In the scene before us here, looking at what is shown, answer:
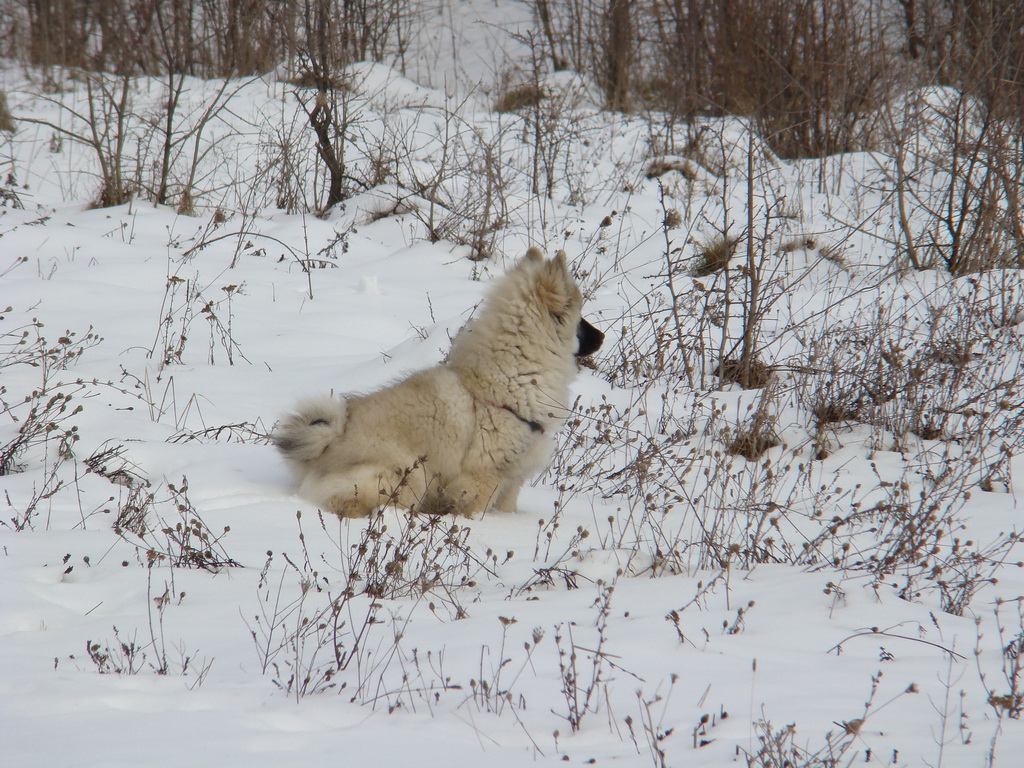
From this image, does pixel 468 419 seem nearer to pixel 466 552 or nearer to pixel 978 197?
pixel 466 552

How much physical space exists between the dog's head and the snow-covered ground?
2.38 feet

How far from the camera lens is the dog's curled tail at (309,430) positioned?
4.63m

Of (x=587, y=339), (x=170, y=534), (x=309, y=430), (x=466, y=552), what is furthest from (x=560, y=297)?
(x=170, y=534)

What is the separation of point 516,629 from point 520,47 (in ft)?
69.3

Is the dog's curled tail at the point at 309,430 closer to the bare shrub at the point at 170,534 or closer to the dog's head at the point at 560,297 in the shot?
the bare shrub at the point at 170,534

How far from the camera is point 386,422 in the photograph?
477cm

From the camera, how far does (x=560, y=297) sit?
5.19 meters

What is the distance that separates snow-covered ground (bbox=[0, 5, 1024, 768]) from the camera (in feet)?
7.79

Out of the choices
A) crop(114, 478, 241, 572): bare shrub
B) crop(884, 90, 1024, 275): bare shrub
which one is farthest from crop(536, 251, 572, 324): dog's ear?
crop(884, 90, 1024, 275): bare shrub

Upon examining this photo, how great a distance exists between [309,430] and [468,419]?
0.88m

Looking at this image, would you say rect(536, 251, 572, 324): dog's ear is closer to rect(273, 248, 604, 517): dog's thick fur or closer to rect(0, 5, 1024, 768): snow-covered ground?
rect(273, 248, 604, 517): dog's thick fur

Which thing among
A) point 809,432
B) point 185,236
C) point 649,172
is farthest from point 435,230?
point 809,432

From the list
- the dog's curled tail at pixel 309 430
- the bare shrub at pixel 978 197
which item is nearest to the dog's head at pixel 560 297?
the dog's curled tail at pixel 309 430

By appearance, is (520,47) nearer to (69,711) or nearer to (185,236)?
(185,236)
